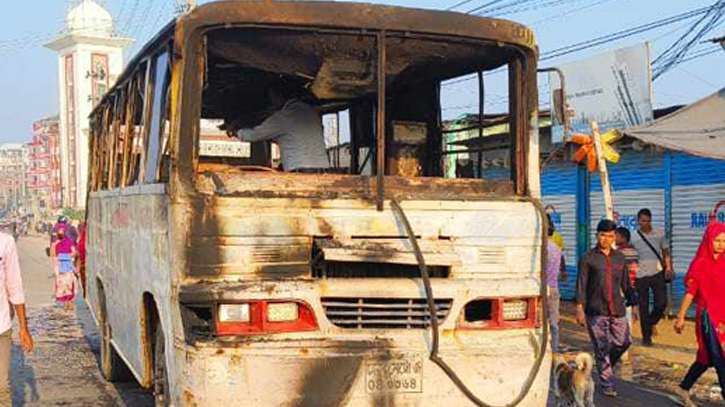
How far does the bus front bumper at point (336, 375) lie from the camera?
434 centimetres

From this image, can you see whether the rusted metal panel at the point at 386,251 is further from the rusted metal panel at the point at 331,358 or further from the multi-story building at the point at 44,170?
the multi-story building at the point at 44,170

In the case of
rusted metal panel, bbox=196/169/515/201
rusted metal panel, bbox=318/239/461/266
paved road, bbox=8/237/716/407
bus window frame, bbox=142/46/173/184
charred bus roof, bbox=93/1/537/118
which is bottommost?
paved road, bbox=8/237/716/407

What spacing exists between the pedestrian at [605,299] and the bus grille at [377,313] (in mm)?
3461

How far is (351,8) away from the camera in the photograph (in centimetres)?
488

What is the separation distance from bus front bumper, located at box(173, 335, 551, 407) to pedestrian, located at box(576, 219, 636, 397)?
3148 millimetres

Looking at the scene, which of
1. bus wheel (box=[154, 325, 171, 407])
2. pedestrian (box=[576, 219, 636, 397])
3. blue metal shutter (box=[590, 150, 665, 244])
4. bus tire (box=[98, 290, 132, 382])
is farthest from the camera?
blue metal shutter (box=[590, 150, 665, 244])

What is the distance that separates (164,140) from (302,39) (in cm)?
100

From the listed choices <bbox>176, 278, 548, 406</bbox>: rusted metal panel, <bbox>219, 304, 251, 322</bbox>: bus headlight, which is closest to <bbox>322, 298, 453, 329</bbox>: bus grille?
<bbox>176, 278, 548, 406</bbox>: rusted metal panel

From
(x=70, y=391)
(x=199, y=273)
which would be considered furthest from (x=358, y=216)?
(x=70, y=391)

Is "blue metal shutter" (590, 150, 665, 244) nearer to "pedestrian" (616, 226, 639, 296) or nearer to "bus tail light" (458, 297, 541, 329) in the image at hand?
"pedestrian" (616, 226, 639, 296)

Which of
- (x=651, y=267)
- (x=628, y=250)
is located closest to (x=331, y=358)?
(x=628, y=250)

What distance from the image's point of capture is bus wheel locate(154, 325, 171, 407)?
5.18 m

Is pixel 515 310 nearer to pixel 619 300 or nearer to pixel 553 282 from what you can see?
pixel 619 300

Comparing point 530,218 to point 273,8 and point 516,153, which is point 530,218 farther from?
point 273,8
